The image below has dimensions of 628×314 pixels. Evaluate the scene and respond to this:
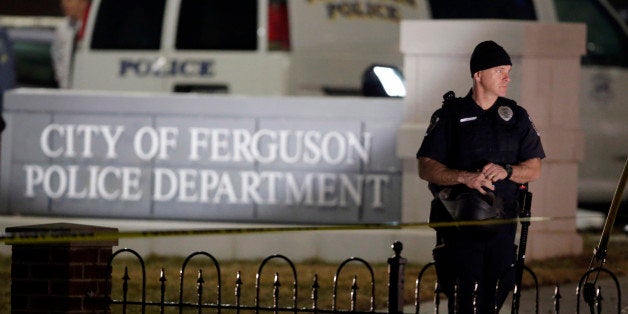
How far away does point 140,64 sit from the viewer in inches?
573

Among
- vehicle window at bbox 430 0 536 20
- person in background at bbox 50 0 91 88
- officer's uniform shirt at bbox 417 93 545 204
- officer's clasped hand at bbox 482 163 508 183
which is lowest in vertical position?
officer's clasped hand at bbox 482 163 508 183

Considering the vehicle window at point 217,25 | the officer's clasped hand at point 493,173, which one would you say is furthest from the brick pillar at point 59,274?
the vehicle window at point 217,25

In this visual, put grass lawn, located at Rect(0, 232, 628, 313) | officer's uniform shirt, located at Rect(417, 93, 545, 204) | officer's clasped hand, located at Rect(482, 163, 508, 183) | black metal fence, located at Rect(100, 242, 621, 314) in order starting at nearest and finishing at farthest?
1. black metal fence, located at Rect(100, 242, 621, 314)
2. officer's clasped hand, located at Rect(482, 163, 508, 183)
3. officer's uniform shirt, located at Rect(417, 93, 545, 204)
4. grass lawn, located at Rect(0, 232, 628, 313)

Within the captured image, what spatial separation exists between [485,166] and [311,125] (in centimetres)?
479

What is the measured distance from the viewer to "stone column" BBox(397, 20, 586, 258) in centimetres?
1207

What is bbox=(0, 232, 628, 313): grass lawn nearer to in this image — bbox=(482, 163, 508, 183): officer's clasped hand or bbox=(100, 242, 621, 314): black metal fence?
bbox=(100, 242, 621, 314): black metal fence

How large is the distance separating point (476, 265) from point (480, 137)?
0.59m

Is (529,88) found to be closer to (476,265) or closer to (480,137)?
(480,137)

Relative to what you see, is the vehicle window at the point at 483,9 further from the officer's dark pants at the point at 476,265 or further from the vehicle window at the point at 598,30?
the officer's dark pants at the point at 476,265

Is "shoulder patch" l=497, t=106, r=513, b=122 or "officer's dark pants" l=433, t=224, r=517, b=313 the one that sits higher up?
"shoulder patch" l=497, t=106, r=513, b=122

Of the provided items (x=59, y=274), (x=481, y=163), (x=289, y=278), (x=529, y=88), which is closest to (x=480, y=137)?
(x=481, y=163)

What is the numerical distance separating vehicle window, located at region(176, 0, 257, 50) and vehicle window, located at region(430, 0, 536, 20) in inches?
62.1

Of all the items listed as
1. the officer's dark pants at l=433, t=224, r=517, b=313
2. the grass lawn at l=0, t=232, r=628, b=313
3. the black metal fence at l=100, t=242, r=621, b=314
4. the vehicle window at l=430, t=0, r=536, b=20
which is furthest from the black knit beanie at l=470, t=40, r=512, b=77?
the vehicle window at l=430, t=0, r=536, b=20

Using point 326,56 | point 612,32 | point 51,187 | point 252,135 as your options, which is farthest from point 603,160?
point 51,187
